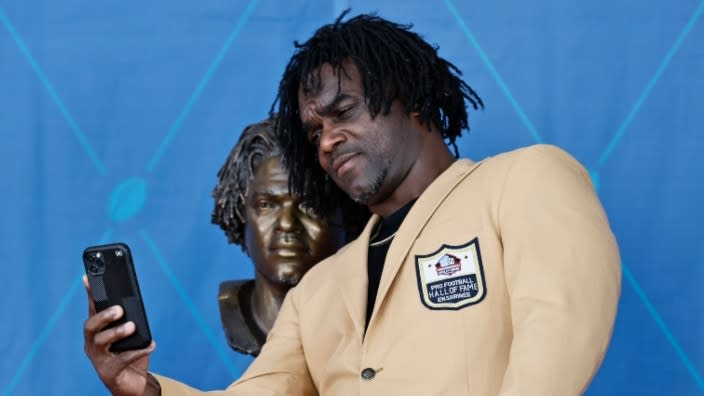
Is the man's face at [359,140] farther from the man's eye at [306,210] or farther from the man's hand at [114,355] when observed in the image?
the man's hand at [114,355]

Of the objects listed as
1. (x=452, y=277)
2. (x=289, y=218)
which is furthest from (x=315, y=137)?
(x=452, y=277)

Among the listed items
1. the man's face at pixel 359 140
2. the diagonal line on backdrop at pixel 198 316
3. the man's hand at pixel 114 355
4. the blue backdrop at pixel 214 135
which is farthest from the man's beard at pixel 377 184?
the diagonal line on backdrop at pixel 198 316

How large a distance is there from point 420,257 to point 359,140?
361 mm

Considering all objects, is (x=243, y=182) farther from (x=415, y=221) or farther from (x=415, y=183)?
(x=415, y=221)

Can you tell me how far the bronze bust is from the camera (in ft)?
9.73

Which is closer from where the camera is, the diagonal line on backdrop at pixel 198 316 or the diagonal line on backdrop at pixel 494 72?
the diagonal line on backdrop at pixel 494 72

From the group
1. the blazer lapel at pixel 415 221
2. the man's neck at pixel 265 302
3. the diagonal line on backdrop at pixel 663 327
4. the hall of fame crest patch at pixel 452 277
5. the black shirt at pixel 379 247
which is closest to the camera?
the hall of fame crest patch at pixel 452 277

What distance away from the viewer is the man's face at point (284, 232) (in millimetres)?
2961

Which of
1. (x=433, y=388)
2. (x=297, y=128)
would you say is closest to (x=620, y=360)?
(x=297, y=128)

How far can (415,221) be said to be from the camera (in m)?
2.21

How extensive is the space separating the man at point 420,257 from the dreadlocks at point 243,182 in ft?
0.66

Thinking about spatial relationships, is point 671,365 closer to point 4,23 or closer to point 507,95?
point 507,95

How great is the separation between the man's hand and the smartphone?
0.01m

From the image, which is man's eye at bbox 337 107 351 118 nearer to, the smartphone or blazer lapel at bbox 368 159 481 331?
blazer lapel at bbox 368 159 481 331
